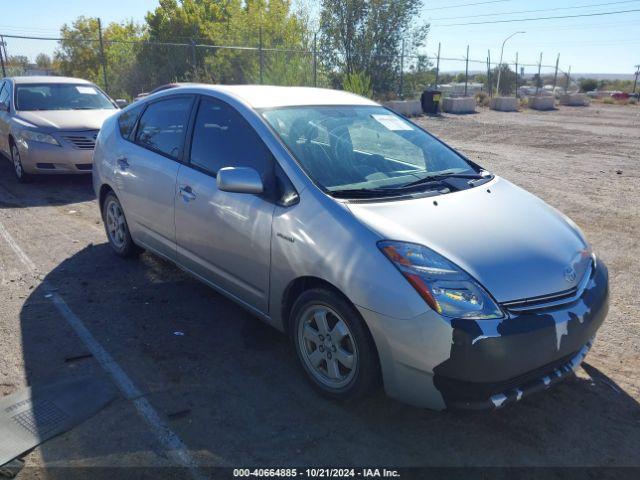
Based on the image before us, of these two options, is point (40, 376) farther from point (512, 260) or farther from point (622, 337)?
point (622, 337)

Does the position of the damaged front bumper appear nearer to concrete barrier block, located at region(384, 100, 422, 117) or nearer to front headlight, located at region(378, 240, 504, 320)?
front headlight, located at region(378, 240, 504, 320)

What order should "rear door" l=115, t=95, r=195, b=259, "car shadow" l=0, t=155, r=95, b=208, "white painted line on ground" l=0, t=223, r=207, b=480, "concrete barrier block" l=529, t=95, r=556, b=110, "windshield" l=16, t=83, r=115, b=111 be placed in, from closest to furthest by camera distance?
"white painted line on ground" l=0, t=223, r=207, b=480
"rear door" l=115, t=95, r=195, b=259
"car shadow" l=0, t=155, r=95, b=208
"windshield" l=16, t=83, r=115, b=111
"concrete barrier block" l=529, t=95, r=556, b=110

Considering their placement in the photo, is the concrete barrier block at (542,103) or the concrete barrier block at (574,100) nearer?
the concrete barrier block at (542,103)

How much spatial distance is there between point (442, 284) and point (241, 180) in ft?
4.56

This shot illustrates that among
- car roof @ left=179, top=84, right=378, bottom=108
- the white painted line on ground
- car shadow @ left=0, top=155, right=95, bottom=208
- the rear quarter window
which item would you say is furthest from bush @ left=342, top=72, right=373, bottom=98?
the white painted line on ground

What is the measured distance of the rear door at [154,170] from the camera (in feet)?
14.3

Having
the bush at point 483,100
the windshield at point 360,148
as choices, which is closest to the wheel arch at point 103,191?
the windshield at point 360,148

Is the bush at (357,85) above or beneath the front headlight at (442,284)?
above

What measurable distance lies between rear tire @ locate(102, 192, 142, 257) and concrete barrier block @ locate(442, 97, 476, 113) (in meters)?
23.3

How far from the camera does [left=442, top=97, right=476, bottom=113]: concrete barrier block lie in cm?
2644

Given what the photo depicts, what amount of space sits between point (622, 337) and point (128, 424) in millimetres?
3451

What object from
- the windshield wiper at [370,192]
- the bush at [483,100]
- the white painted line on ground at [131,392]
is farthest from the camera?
the bush at [483,100]

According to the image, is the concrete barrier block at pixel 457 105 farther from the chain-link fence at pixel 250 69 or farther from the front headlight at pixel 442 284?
the front headlight at pixel 442 284

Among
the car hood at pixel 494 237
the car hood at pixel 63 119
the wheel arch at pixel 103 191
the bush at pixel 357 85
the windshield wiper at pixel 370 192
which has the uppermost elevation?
the bush at pixel 357 85
